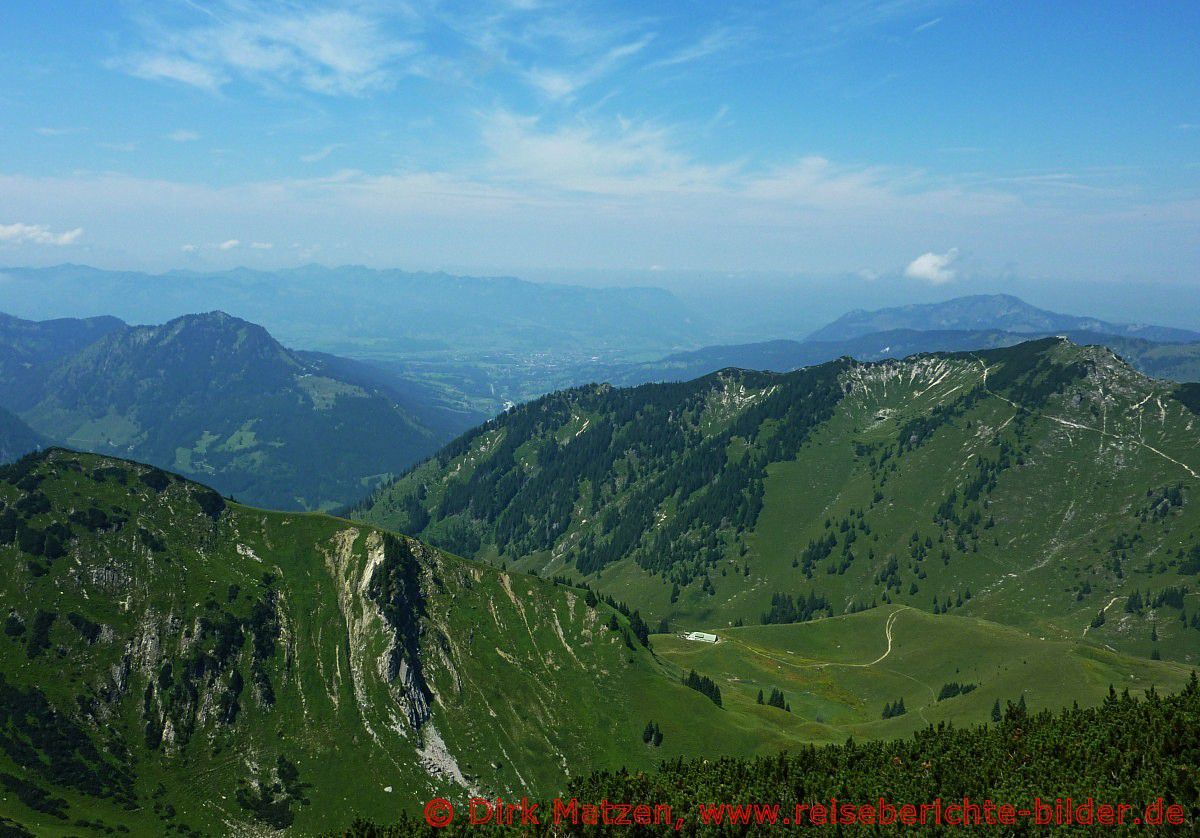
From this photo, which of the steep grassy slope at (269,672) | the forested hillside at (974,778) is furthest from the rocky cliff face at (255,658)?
the forested hillside at (974,778)

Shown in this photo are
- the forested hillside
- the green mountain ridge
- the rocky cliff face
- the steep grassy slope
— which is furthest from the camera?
the rocky cliff face

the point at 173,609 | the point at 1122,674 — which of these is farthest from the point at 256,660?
the point at 1122,674

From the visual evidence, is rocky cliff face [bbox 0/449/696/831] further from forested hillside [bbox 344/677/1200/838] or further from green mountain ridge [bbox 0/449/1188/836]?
forested hillside [bbox 344/677/1200/838]

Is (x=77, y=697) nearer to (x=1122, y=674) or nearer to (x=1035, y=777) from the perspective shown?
(x=1035, y=777)

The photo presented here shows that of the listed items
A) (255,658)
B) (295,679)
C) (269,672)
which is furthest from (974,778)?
(255,658)

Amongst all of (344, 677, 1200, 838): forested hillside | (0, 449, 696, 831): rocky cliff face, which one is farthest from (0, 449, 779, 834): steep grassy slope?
(344, 677, 1200, 838): forested hillside

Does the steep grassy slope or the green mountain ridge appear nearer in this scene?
the steep grassy slope

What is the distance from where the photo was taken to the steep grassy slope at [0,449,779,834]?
128625 mm

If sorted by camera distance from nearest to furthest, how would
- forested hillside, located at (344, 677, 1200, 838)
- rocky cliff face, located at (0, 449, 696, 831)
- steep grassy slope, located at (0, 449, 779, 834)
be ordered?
forested hillside, located at (344, 677, 1200, 838) < steep grassy slope, located at (0, 449, 779, 834) < rocky cliff face, located at (0, 449, 696, 831)

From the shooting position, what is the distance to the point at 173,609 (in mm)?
153375

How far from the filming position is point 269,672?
154 metres

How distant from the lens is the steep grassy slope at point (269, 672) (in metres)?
129

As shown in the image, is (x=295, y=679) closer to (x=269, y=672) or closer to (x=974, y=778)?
(x=269, y=672)

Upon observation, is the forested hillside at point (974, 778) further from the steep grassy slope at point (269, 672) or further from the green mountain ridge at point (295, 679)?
the steep grassy slope at point (269, 672)
